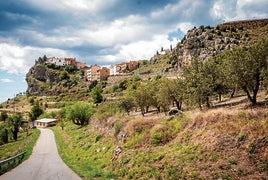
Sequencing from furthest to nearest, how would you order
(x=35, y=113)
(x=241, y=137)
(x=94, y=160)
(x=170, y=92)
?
(x=35, y=113) < (x=170, y=92) < (x=94, y=160) < (x=241, y=137)

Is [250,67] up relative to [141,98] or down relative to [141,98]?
up

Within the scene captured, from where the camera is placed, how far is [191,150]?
1672cm

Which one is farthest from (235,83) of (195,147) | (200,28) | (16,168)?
(200,28)

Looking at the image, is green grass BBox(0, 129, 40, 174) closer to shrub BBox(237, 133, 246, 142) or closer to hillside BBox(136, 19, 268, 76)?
shrub BBox(237, 133, 246, 142)

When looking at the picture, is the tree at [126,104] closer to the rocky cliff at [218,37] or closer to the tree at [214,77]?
the tree at [214,77]

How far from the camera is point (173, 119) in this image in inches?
925

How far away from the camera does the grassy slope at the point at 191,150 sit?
1375 cm

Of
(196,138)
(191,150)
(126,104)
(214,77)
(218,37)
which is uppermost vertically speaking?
(218,37)

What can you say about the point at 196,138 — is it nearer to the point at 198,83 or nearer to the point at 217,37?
the point at 198,83

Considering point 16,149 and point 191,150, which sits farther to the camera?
point 16,149

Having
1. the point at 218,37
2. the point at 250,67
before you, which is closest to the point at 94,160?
the point at 250,67

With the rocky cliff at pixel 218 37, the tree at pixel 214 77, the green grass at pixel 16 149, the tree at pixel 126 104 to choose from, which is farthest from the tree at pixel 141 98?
the rocky cliff at pixel 218 37

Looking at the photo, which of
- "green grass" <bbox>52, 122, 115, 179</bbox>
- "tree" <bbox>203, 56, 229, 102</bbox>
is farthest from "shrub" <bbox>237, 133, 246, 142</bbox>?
"tree" <bbox>203, 56, 229, 102</bbox>

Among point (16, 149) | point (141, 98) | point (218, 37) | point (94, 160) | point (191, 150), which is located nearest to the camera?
point (191, 150)
